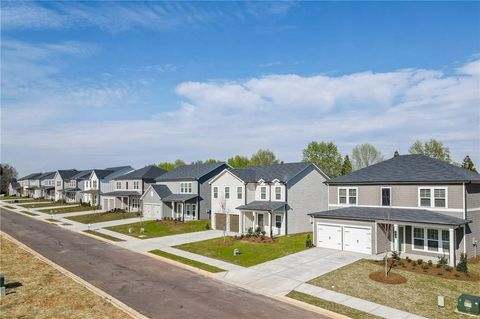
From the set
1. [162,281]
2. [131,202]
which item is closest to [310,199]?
[162,281]

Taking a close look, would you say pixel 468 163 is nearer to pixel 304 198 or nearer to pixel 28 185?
pixel 304 198

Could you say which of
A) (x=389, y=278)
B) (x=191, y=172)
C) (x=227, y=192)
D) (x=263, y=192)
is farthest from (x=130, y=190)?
(x=389, y=278)

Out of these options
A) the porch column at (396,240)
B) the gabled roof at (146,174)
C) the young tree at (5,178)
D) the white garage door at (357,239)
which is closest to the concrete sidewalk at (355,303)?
the white garage door at (357,239)

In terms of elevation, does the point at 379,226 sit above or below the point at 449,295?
above

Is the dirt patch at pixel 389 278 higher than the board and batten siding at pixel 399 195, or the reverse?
the board and batten siding at pixel 399 195

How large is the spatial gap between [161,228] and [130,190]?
71.4 ft

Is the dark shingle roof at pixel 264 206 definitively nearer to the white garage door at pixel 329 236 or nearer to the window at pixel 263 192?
the window at pixel 263 192

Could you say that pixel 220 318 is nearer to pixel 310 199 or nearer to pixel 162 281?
pixel 162 281

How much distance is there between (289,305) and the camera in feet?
59.5

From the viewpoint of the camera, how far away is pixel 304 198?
39906mm

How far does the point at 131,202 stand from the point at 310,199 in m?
35.7

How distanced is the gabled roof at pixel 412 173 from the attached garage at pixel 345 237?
4.87m

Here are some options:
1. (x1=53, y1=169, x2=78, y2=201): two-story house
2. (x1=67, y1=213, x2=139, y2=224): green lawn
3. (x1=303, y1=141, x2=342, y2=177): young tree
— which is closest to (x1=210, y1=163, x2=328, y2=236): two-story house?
(x1=67, y1=213, x2=139, y2=224): green lawn

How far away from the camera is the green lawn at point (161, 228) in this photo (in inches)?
1613
